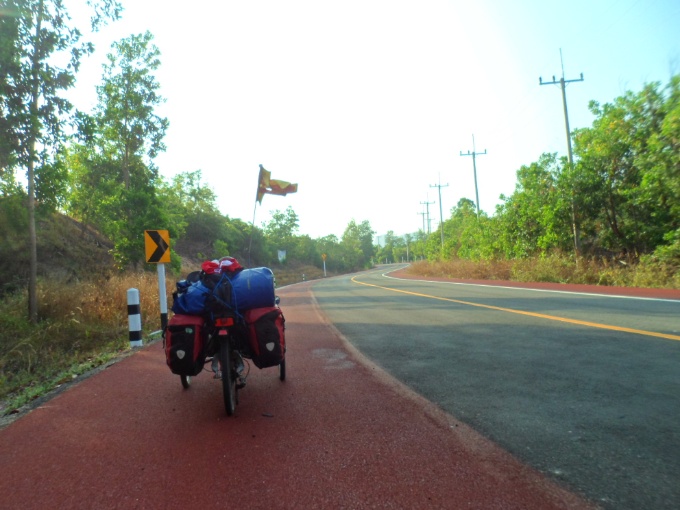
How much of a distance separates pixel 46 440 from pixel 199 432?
47.2 inches

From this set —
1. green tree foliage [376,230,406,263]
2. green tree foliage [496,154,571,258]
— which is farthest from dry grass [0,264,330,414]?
green tree foliage [376,230,406,263]

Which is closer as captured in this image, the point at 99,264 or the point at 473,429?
the point at 473,429

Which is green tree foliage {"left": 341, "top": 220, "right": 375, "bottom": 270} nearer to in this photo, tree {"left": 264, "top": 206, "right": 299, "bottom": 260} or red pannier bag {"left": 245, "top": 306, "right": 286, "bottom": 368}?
tree {"left": 264, "top": 206, "right": 299, "bottom": 260}

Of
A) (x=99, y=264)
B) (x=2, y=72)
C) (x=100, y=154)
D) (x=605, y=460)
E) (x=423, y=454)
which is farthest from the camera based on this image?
(x=100, y=154)

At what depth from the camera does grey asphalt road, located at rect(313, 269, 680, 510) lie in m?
2.59

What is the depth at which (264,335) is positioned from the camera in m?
3.98

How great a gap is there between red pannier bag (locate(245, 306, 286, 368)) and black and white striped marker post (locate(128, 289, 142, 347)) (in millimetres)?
4240

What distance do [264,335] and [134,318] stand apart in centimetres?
451

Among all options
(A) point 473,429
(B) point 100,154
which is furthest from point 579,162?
(B) point 100,154

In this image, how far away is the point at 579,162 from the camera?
68.0ft

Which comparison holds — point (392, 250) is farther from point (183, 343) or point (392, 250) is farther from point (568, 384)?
point (183, 343)

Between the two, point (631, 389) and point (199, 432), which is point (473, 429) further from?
point (199, 432)

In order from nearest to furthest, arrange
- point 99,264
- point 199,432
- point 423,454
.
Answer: point 423,454, point 199,432, point 99,264

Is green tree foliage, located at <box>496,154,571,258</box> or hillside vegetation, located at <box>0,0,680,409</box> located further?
green tree foliage, located at <box>496,154,571,258</box>
